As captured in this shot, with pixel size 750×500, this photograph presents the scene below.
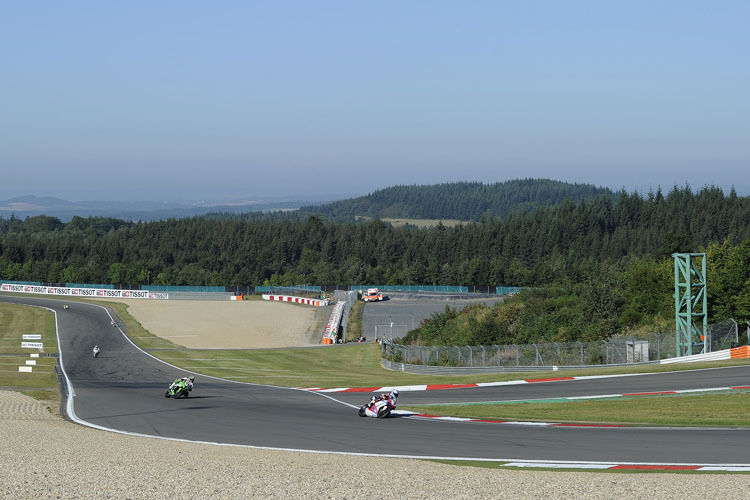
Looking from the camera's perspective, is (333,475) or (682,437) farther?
(682,437)

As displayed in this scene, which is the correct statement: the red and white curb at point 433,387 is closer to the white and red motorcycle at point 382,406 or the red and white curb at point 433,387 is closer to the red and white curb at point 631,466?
the white and red motorcycle at point 382,406

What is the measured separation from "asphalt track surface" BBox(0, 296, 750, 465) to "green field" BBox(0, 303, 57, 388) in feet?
7.99

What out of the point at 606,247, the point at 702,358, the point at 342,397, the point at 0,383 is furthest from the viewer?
the point at 606,247

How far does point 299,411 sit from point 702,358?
2638 centimetres

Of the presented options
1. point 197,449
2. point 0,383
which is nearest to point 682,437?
point 197,449

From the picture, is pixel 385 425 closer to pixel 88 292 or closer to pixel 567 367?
pixel 567 367

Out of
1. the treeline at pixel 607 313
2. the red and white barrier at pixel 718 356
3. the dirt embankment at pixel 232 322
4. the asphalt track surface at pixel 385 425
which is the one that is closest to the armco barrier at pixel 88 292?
the dirt embankment at pixel 232 322

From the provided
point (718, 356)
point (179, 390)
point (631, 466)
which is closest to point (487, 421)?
point (631, 466)

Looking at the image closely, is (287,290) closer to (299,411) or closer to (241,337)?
(241,337)

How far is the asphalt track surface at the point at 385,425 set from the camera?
57.2 ft

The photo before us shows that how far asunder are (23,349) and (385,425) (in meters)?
46.1

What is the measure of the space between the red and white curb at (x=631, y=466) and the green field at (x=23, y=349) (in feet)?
91.2

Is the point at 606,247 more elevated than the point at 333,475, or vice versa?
the point at 606,247

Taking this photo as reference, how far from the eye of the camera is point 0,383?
36812 millimetres
